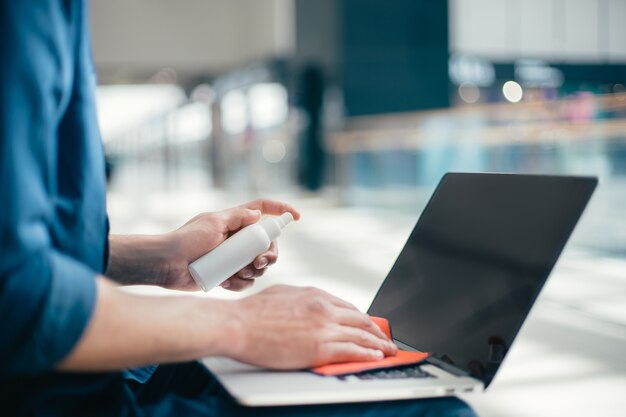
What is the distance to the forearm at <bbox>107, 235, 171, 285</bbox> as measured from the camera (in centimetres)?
112

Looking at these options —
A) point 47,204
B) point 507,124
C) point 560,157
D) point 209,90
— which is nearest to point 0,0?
A: point 47,204

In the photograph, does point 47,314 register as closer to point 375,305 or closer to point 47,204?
point 47,204

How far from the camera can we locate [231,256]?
106 centimetres

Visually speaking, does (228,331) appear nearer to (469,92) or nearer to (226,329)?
(226,329)

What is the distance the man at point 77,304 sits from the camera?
2.15ft

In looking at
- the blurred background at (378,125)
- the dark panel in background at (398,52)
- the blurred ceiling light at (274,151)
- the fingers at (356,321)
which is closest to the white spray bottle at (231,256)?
the fingers at (356,321)

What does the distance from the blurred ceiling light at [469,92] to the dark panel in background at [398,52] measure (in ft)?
1.36

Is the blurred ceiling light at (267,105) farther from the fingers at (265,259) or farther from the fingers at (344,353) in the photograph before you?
the fingers at (344,353)

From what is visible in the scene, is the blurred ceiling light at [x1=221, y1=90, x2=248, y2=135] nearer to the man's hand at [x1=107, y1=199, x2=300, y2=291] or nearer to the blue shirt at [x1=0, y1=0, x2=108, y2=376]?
the man's hand at [x1=107, y1=199, x2=300, y2=291]

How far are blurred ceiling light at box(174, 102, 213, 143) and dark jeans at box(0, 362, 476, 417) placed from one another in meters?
15.1

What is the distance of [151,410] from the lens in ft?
2.77

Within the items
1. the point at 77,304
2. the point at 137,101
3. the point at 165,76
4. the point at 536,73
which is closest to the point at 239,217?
the point at 77,304

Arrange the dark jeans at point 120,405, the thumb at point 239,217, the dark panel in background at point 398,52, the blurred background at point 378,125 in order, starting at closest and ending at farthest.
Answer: the dark jeans at point 120,405, the thumb at point 239,217, the blurred background at point 378,125, the dark panel in background at point 398,52

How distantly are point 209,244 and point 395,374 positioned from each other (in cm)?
43
